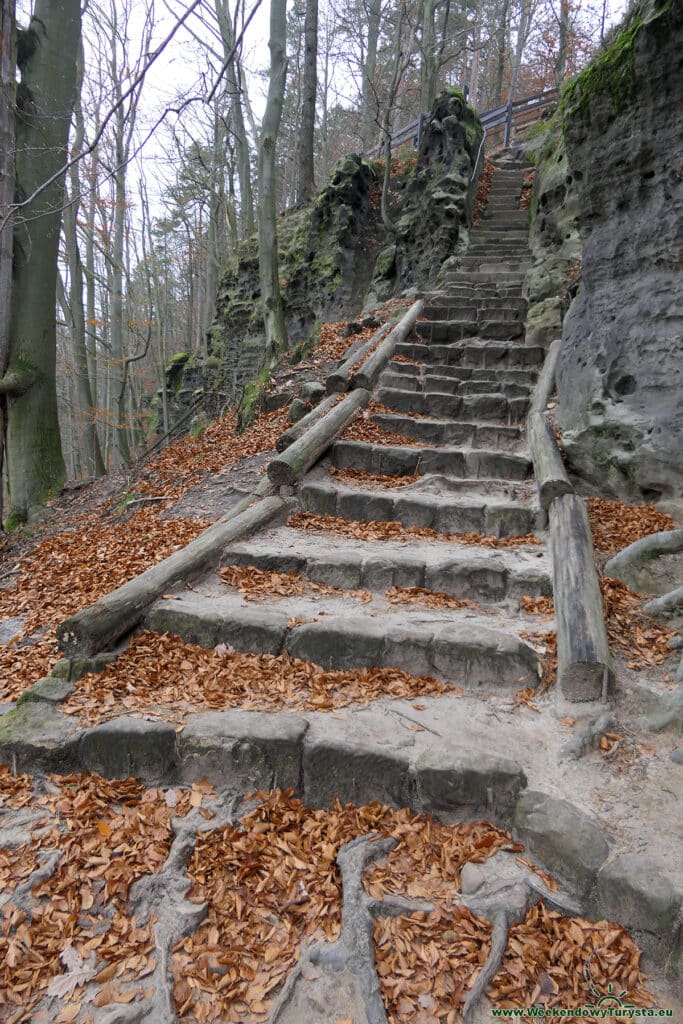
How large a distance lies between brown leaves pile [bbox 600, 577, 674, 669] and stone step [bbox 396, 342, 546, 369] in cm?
448

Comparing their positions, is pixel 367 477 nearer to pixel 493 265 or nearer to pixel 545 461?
pixel 545 461

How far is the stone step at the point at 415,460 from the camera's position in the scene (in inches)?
202

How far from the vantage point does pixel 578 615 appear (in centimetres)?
281

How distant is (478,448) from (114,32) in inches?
656

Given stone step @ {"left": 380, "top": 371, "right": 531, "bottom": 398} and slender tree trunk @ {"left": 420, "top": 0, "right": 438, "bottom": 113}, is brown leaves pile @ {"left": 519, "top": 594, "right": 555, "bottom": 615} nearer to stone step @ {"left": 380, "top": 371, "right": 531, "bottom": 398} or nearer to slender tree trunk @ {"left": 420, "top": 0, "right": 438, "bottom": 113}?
stone step @ {"left": 380, "top": 371, "right": 531, "bottom": 398}

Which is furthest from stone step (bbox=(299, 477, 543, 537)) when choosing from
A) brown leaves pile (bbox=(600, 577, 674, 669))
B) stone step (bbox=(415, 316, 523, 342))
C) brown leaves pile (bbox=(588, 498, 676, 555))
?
stone step (bbox=(415, 316, 523, 342))

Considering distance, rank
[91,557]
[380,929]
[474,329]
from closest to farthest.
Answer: [380,929] → [91,557] → [474,329]

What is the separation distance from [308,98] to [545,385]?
42.4 feet

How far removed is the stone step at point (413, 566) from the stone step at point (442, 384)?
10.1ft

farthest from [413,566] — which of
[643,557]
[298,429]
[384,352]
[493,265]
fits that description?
[493,265]

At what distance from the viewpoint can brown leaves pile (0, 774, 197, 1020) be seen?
174cm

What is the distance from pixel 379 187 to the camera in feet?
48.1

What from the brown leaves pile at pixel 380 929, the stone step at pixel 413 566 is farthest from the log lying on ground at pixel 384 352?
the brown leaves pile at pixel 380 929

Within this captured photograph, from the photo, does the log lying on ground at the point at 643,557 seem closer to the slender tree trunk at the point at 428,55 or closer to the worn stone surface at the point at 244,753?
the worn stone surface at the point at 244,753
